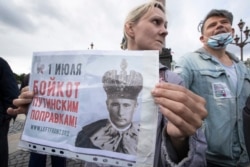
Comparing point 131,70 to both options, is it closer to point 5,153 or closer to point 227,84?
point 227,84

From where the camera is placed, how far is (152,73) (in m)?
1.15

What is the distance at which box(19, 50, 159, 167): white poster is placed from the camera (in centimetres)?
114

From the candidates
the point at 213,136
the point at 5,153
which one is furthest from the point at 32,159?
the point at 213,136

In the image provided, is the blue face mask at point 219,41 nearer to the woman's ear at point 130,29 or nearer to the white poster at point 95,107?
the woman's ear at point 130,29

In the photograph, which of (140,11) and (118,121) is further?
(140,11)

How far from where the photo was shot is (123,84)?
119cm

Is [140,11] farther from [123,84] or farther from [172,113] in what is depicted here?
[172,113]

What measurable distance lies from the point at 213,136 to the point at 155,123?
39.5 inches

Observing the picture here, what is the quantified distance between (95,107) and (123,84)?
0.17 metres

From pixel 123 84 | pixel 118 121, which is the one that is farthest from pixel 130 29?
pixel 118 121

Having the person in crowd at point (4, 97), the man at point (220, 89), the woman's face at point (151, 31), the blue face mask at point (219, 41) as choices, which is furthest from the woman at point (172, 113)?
the person in crowd at point (4, 97)

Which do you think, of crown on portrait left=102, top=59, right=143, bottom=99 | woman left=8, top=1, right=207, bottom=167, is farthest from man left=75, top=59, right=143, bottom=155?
woman left=8, top=1, right=207, bottom=167

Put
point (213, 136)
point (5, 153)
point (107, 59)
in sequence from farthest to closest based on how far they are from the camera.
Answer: point (5, 153)
point (213, 136)
point (107, 59)

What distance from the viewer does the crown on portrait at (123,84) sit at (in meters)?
1.17
